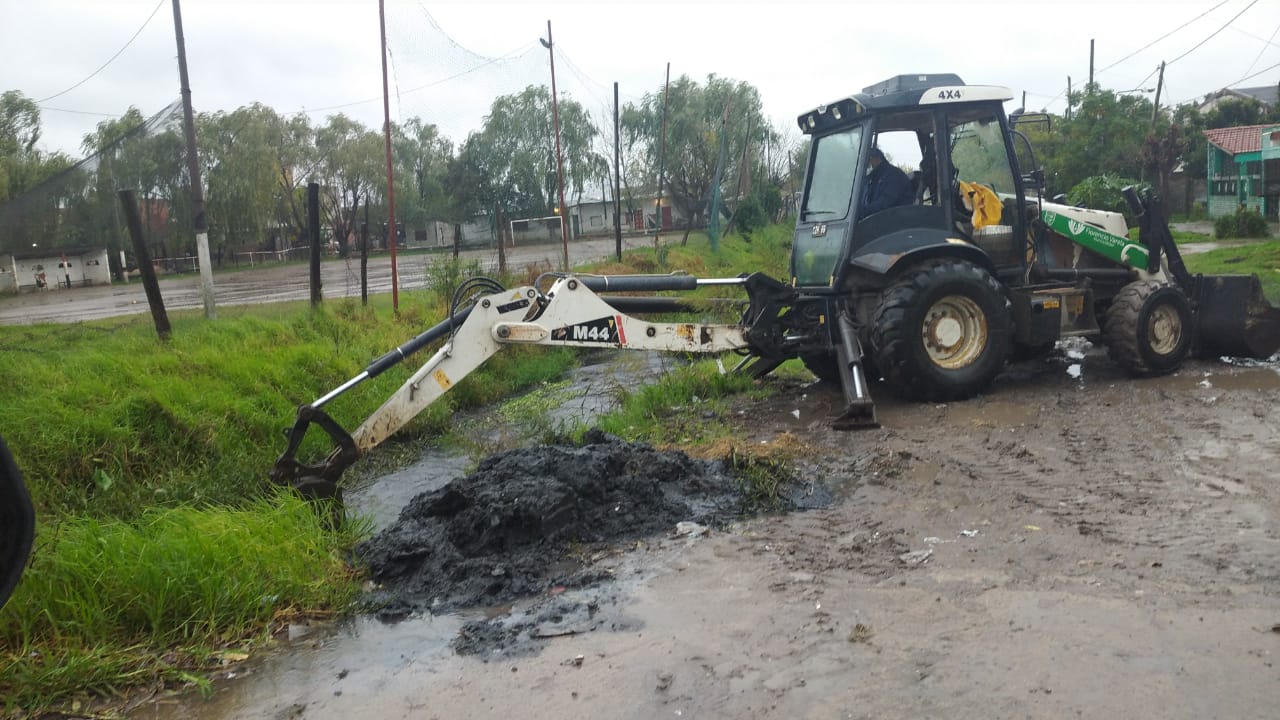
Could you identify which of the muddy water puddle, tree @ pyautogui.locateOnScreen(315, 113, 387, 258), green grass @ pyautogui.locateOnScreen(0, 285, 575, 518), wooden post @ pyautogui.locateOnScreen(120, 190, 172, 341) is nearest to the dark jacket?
green grass @ pyautogui.locateOnScreen(0, 285, 575, 518)

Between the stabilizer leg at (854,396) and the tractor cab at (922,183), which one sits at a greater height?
the tractor cab at (922,183)

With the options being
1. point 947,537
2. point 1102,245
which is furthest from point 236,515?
point 1102,245

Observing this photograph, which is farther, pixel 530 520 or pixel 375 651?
pixel 530 520

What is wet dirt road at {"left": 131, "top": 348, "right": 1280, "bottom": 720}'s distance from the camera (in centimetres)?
345

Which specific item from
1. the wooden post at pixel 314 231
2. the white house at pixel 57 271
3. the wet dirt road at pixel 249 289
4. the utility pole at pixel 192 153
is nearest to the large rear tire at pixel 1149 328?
the wooden post at pixel 314 231

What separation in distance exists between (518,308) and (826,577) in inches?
119

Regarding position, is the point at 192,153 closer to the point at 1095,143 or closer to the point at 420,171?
the point at 420,171

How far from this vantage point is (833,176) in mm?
8438

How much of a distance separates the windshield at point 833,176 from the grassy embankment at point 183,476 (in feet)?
5.59

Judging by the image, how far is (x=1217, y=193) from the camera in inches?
1590

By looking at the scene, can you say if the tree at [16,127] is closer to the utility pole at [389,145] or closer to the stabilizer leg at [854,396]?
the utility pole at [389,145]

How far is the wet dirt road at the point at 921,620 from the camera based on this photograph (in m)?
3.45

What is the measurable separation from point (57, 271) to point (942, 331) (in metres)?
23.6

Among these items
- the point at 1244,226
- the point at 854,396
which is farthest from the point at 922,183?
the point at 1244,226
